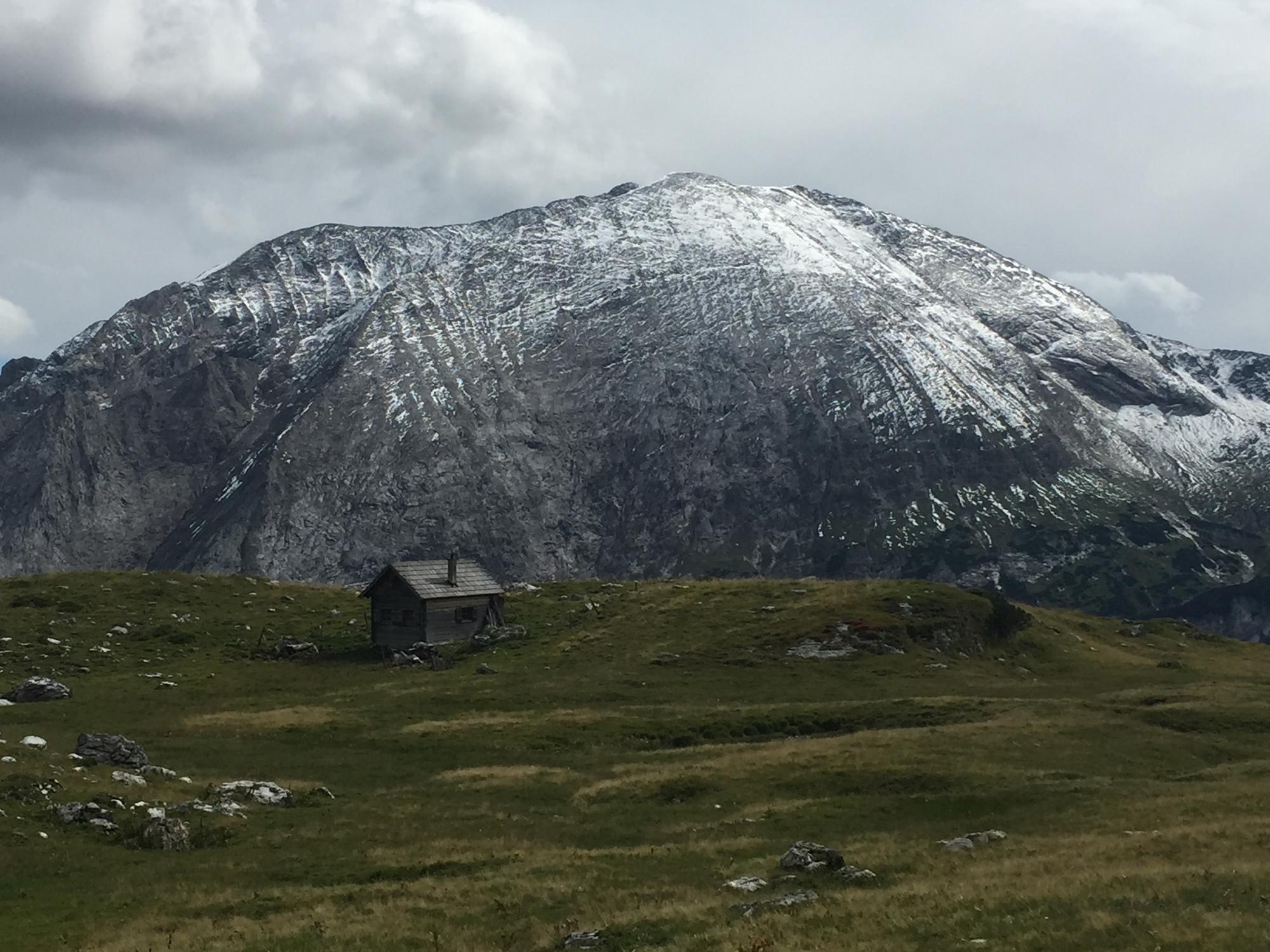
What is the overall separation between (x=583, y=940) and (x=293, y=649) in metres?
64.3

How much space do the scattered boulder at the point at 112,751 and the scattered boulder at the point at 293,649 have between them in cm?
3594

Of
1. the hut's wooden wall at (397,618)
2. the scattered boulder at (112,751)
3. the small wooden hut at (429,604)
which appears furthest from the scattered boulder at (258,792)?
the hut's wooden wall at (397,618)

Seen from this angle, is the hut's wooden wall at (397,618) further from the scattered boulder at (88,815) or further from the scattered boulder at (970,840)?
the scattered boulder at (970,840)

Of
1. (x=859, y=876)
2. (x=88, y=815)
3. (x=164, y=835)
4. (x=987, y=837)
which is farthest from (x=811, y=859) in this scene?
(x=88, y=815)

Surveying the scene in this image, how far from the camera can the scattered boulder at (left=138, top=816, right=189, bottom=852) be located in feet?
125

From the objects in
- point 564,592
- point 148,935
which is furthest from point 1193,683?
point 148,935

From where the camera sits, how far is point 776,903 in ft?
92.4

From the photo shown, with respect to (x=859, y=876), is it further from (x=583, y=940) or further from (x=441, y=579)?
(x=441, y=579)

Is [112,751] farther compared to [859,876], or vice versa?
[112,751]

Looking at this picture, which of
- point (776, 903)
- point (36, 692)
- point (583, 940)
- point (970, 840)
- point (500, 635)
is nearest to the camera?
point (583, 940)

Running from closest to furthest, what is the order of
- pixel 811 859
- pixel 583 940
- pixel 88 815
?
pixel 583 940
pixel 811 859
pixel 88 815

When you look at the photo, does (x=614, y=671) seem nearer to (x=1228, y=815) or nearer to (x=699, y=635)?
(x=699, y=635)

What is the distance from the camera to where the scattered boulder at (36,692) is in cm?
6606

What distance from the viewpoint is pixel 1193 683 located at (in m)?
76.2
